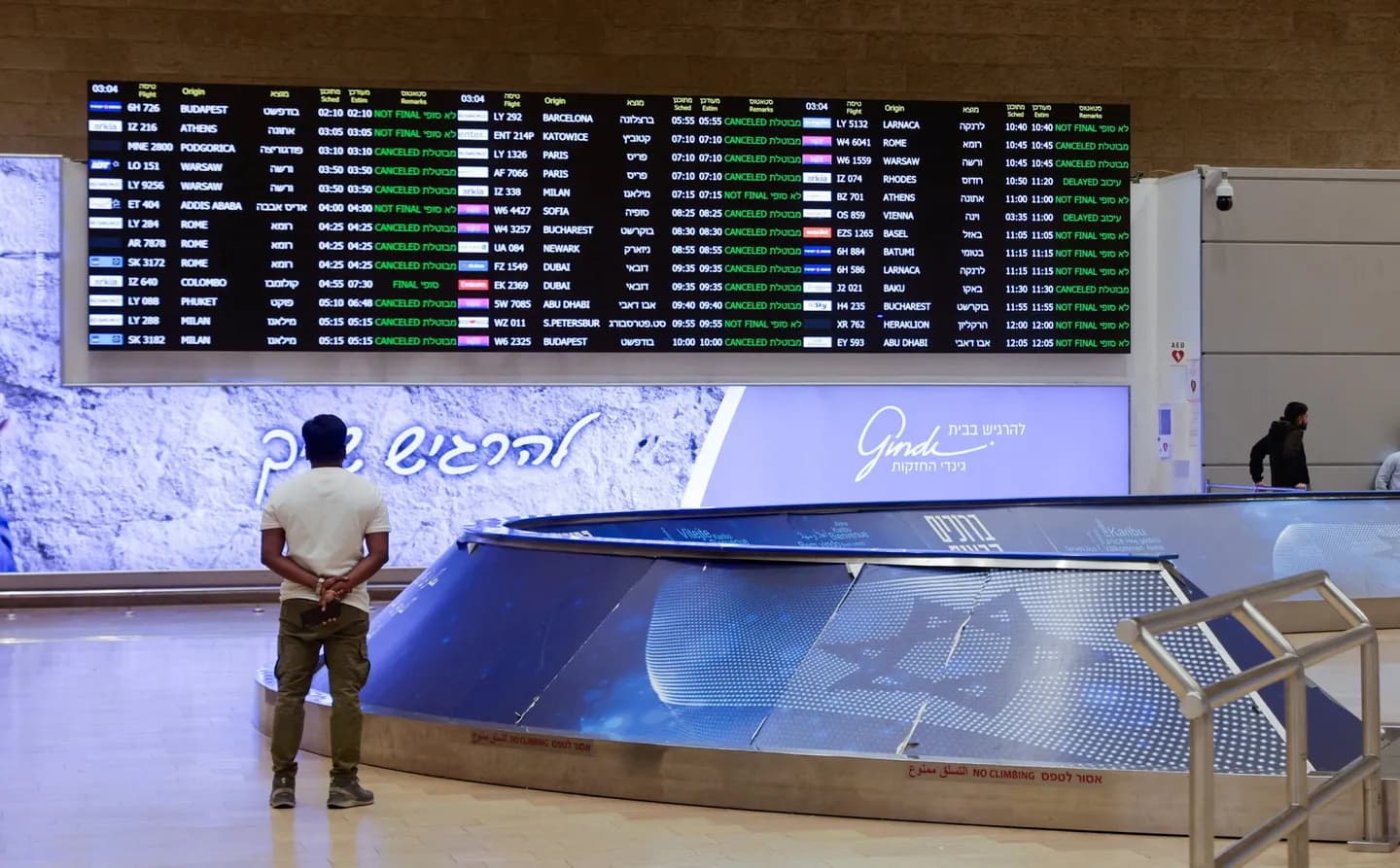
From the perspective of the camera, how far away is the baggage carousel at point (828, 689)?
5.75 meters

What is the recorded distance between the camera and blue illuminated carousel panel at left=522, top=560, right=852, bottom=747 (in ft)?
20.9

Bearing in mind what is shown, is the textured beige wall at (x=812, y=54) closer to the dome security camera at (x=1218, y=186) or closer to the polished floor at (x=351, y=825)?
the dome security camera at (x=1218, y=186)

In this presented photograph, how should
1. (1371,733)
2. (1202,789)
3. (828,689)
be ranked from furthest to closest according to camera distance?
1. (828,689)
2. (1371,733)
3. (1202,789)

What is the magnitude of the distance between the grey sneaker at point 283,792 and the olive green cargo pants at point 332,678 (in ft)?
0.10

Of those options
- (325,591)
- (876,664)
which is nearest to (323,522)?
(325,591)

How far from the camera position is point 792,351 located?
47.8ft

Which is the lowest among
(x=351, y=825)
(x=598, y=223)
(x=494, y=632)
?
(x=351, y=825)

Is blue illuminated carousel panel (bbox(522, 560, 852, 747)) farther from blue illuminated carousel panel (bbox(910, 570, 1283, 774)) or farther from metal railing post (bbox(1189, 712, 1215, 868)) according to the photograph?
metal railing post (bbox(1189, 712, 1215, 868))

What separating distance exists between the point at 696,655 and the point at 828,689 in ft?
1.96

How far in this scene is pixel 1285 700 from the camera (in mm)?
4953

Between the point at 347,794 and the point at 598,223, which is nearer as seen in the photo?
the point at 347,794

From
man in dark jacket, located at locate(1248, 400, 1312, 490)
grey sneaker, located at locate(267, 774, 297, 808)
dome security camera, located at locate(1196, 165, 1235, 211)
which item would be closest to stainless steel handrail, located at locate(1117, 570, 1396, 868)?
grey sneaker, located at locate(267, 774, 297, 808)

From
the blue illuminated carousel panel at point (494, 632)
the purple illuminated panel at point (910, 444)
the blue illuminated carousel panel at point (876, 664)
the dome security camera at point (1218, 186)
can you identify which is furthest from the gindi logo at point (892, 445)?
the blue illuminated carousel panel at point (876, 664)

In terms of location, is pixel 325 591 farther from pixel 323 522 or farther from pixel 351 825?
pixel 351 825
